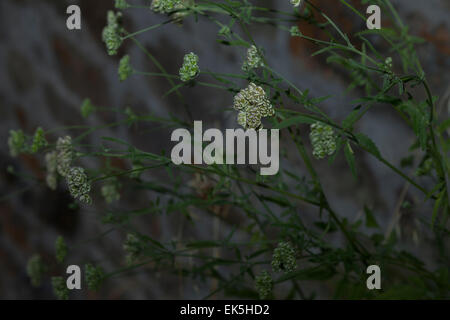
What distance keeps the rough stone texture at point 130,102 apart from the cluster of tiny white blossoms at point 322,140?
327 mm

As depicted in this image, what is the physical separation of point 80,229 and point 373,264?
731mm

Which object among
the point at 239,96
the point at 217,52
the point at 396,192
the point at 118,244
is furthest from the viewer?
the point at 118,244

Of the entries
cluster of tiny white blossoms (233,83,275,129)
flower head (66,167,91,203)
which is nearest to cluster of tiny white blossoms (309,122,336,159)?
cluster of tiny white blossoms (233,83,275,129)

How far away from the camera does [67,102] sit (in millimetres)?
1215

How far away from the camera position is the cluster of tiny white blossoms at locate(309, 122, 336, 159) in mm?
525

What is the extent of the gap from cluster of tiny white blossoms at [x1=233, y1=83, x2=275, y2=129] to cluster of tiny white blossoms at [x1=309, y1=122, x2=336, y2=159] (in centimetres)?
6

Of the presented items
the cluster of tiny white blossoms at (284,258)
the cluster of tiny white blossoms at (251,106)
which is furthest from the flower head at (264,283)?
the cluster of tiny white blossoms at (251,106)

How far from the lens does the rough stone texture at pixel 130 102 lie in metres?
0.83

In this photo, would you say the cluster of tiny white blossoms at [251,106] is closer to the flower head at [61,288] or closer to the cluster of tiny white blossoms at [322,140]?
the cluster of tiny white blossoms at [322,140]

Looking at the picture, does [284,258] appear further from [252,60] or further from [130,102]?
[130,102]

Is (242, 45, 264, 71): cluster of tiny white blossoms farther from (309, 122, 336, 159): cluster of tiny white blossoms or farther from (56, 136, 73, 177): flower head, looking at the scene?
(56, 136, 73, 177): flower head
